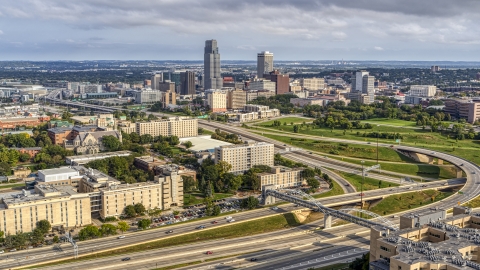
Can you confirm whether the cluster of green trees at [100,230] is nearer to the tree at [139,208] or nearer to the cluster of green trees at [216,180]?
the tree at [139,208]

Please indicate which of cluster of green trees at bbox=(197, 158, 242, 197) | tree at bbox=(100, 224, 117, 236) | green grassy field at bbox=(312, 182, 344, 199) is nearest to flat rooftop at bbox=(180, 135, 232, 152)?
cluster of green trees at bbox=(197, 158, 242, 197)

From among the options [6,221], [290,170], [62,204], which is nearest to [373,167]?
[290,170]

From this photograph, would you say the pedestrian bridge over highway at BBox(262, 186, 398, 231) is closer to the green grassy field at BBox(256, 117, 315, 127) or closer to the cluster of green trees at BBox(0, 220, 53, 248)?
the cluster of green trees at BBox(0, 220, 53, 248)

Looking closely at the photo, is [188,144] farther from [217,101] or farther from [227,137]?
[217,101]

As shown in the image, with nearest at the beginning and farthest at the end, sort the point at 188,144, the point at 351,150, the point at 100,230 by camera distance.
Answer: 1. the point at 100,230
2. the point at 351,150
3. the point at 188,144

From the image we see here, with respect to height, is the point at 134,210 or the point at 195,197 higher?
the point at 134,210

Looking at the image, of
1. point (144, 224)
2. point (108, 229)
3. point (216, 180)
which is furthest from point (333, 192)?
point (108, 229)
